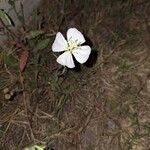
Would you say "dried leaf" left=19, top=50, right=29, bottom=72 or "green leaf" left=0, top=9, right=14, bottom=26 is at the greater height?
"green leaf" left=0, top=9, right=14, bottom=26

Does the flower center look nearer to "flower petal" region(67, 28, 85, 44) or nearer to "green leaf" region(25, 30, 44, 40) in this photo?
"flower petal" region(67, 28, 85, 44)

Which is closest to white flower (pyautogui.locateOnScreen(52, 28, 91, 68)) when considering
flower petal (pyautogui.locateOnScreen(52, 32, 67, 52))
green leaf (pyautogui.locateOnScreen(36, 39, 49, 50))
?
flower petal (pyautogui.locateOnScreen(52, 32, 67, 52))

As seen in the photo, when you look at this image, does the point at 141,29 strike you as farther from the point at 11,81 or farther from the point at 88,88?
the point at 11,81

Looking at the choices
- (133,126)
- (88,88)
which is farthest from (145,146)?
(88,88)

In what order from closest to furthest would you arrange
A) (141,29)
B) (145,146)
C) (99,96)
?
1. (145,146)
2. (99,96)
3. (141,29)

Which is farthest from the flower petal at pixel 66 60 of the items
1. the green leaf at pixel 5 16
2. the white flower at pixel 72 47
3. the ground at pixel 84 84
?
the green leaf at pixel 5 16

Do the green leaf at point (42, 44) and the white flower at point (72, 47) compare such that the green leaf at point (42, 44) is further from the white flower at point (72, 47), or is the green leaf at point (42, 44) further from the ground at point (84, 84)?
the white flower at point (72, 47)
